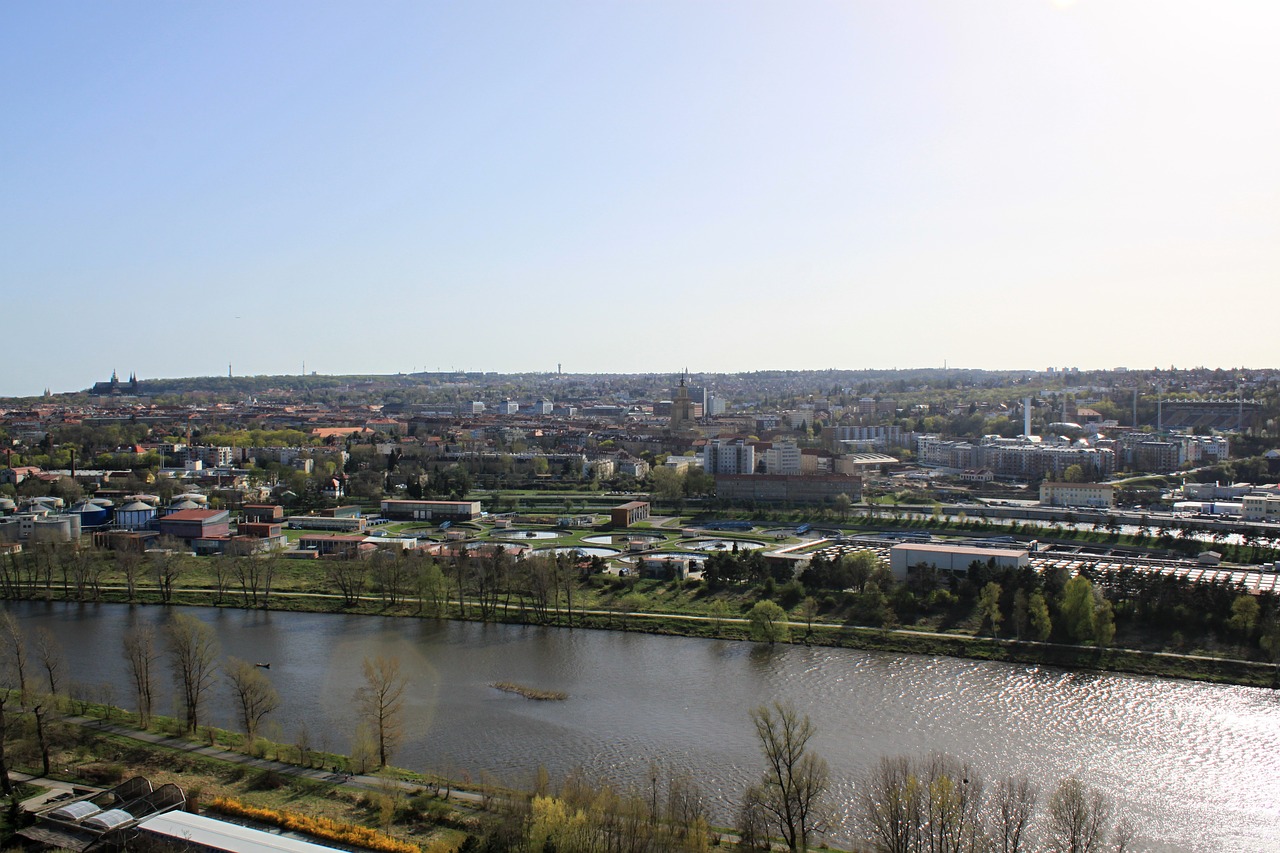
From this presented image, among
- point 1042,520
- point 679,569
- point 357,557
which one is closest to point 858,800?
point 679,569

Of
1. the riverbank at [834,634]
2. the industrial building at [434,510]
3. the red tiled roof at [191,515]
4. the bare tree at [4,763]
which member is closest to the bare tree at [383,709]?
the bare tree at [4,763]

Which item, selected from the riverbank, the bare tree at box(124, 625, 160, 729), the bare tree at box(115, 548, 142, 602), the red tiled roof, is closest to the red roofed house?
A: the red tiled roof

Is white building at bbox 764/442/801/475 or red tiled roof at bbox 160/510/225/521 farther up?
white building at bbox 764/442/801/475

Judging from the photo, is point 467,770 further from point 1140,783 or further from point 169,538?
point 169,538

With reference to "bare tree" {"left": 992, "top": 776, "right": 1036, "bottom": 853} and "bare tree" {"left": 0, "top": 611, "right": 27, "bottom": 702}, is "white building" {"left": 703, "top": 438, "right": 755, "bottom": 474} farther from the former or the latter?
"bare tree" {"left": 992, "top": 776, "right": 1036, "bottom": 853}

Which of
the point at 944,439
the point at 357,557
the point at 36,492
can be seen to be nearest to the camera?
the point at 357,557

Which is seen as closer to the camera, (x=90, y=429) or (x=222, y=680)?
(x=222, y=680)
